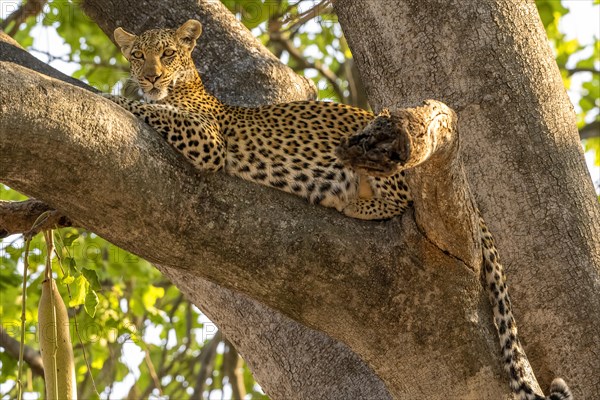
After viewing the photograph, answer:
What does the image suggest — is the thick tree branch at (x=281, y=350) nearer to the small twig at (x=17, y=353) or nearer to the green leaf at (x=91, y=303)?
the green leaf at (x=91, y=303)

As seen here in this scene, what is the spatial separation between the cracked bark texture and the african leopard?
1.24 ft

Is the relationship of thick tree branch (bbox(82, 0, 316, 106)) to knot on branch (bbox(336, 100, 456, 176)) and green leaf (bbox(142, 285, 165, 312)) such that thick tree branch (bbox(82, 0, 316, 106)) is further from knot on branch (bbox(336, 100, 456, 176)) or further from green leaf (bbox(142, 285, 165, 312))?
green leaf (bbox(142, 285, 165, 312))

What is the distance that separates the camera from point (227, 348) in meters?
9.27

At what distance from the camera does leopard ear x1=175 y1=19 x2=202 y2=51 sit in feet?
20.2

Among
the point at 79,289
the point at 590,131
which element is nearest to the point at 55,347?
the point at 79,289

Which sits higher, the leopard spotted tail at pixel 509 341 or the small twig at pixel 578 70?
the small twig at pixel 578 70

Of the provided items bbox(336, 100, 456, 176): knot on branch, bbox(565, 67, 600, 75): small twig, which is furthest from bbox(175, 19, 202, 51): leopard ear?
bbox(565, 67, 600, 75): small twig

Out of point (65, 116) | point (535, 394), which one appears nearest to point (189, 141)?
point (65, 116)

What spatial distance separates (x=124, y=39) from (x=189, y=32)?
42 cm

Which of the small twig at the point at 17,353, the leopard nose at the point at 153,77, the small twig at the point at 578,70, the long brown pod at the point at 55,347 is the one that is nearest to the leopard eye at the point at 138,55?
the leopard nose at the point at 153,77

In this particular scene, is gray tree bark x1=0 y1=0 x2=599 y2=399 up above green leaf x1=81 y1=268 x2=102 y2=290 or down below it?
above

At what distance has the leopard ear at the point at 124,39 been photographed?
6.21m

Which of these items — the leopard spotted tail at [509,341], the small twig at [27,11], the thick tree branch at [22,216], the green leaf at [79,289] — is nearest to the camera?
the leopard spotted tail at [509,341]

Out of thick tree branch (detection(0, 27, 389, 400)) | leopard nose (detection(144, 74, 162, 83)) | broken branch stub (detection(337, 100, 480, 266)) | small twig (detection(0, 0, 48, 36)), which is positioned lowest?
thick tree branch (detection(0, 27, 389, 400))
